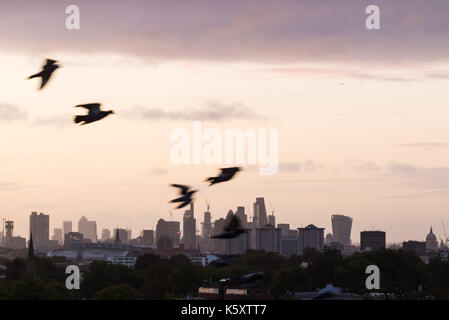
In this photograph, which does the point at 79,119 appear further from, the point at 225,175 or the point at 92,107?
the point at 225,175

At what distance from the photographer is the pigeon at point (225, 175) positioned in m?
56.5

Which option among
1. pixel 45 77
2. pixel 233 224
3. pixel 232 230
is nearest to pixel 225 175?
pixel 233 224

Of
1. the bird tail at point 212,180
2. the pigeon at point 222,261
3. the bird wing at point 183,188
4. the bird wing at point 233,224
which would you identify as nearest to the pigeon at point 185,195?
the bird wing at point 183,188

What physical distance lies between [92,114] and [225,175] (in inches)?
347

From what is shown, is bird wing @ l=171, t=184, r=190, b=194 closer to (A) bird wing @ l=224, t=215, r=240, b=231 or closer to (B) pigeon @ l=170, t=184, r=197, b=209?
(B) pigeon @ l=170, t=184, r=197, b=209

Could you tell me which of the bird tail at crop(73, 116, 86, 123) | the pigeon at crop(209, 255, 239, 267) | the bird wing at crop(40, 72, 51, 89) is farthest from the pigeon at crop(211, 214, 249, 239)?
the bird wing at crop(40, 72, 51, 89)

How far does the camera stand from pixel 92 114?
59688mm

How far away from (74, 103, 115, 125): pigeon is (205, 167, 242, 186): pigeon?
7.20 metres

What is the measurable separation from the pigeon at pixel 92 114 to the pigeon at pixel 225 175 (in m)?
7.20
